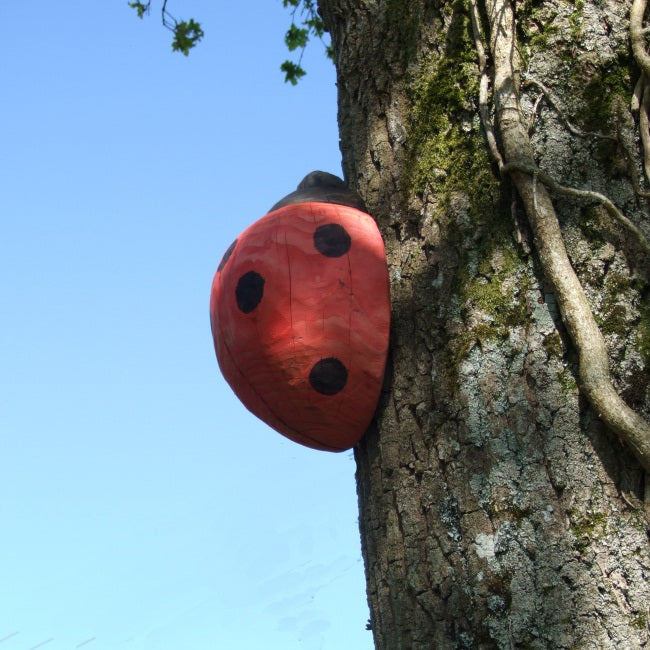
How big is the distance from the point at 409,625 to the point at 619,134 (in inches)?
46.7

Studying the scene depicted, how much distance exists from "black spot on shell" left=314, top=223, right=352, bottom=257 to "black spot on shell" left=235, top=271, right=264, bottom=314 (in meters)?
0.17

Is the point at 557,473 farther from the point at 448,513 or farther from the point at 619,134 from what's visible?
the point at 619,134

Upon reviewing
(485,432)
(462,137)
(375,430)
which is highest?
(462,137)

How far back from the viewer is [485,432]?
180 cm

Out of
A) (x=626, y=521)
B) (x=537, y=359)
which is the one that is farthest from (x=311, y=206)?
(x=626, y=521)

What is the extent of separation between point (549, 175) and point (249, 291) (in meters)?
0.78

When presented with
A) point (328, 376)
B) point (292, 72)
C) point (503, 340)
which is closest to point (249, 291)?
point (328, 376)

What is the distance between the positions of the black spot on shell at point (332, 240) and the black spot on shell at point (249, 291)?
17 centimetres

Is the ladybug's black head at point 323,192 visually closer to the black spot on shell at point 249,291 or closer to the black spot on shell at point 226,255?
the black spot on shell at point 226,255

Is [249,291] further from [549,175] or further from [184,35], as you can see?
[184,35]

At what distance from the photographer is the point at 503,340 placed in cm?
186

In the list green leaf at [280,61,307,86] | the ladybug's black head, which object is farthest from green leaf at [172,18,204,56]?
the ladybug's black head

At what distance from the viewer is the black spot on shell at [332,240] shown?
2.13m

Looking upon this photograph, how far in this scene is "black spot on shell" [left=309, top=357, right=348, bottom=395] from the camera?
207cm
